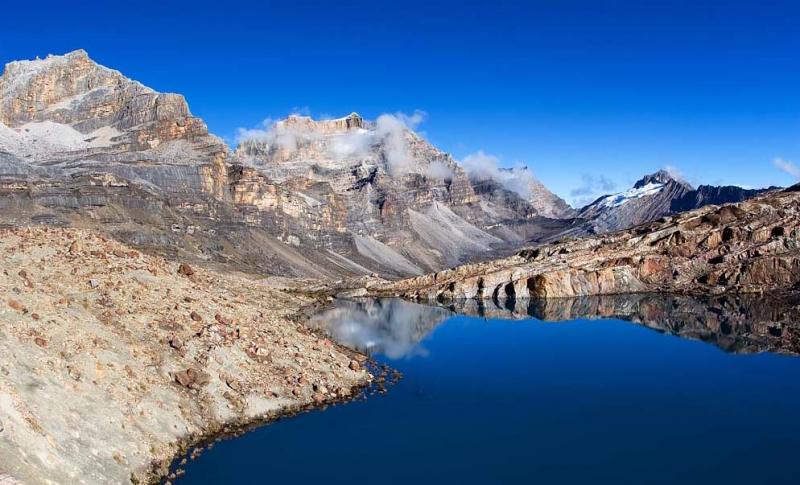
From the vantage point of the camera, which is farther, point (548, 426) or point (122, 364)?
point (548, 426)

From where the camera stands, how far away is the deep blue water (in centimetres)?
3309

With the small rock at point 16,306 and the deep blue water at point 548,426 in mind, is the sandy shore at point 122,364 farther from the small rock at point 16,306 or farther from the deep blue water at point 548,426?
the deep blue water at point 548,426

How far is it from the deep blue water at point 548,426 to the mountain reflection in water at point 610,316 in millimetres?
4550

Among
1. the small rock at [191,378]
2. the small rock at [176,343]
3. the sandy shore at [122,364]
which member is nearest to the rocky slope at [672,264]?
the sandy shore at [122,364]

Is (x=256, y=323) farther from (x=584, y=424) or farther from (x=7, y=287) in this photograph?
(x=584, y=424)

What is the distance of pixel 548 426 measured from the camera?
40906 millimetres

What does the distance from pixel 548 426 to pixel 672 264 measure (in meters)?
85.4

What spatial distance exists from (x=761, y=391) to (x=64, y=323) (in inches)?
1995

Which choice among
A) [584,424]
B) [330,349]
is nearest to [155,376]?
[330,349]

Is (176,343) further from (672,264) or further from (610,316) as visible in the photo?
(672,264)

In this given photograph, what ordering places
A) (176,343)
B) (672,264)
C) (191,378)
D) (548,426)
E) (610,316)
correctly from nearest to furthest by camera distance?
(191,378) < (176,343) < (548,426) < (610,316) < (672,264)

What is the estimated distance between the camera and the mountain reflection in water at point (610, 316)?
7056 cm

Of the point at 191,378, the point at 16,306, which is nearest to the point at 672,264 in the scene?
the point at 191,378

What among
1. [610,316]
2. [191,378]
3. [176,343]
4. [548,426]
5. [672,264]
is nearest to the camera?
[191,378]
